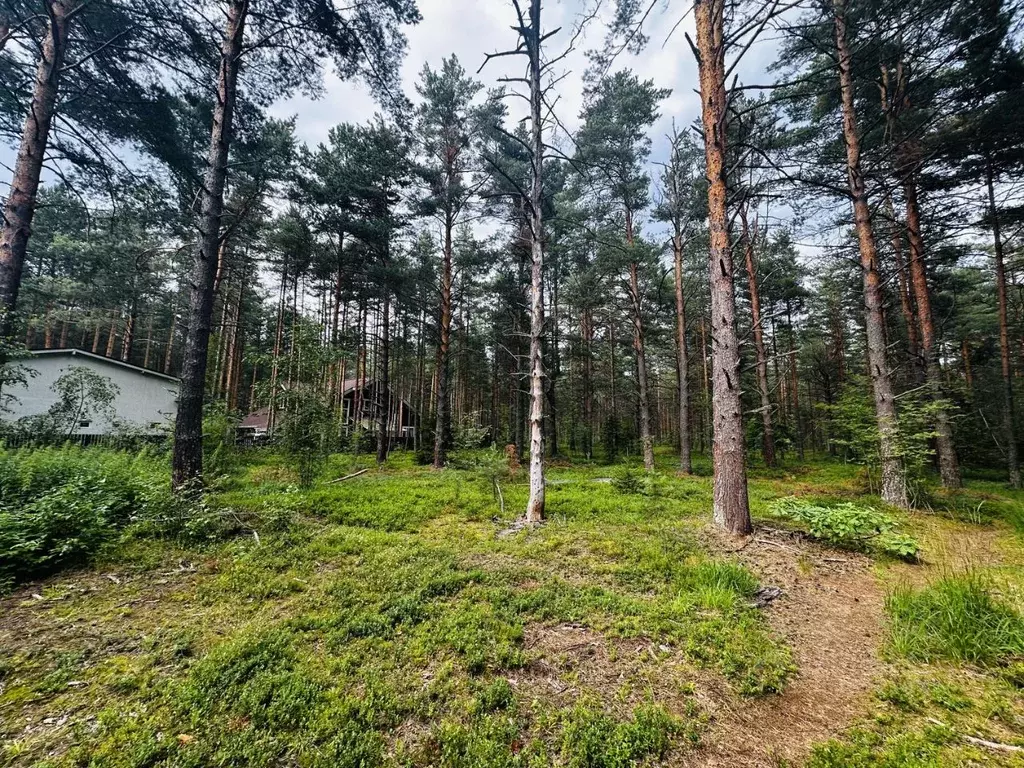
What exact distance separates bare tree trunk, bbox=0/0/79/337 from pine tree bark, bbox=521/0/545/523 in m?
7.17

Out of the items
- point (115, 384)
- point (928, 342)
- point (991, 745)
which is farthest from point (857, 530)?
point (115, 384)

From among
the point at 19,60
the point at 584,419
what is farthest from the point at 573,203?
the point at 19,60

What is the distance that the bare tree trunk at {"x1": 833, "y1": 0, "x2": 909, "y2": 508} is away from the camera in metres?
6.27

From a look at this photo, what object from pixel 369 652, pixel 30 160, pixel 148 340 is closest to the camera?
pixel 369 652

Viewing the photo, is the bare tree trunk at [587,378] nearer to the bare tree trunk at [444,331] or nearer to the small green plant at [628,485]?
the bare tree trunk at [444,331]

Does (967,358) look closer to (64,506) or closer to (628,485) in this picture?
(628,485)

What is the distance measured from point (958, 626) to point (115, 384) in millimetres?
22567

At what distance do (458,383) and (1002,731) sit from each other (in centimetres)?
2621

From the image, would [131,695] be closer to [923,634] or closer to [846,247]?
[923,634]

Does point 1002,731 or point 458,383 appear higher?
point 458,383

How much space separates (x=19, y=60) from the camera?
19.0 ft

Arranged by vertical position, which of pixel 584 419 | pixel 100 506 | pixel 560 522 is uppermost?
pixel 584 419

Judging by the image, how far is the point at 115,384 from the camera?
14.1 metres

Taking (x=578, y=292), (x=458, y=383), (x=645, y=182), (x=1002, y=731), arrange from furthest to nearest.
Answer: (x=458, y=383) → (x=578, y=292) → (x=645, y=182) → (x=1002, y=731)
